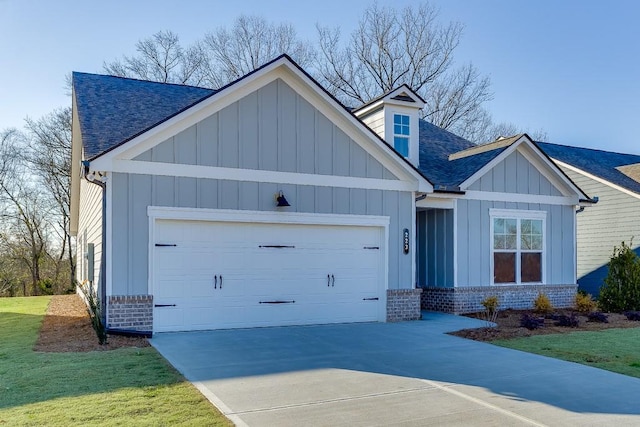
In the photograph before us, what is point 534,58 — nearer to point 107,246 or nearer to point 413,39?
point 413,39

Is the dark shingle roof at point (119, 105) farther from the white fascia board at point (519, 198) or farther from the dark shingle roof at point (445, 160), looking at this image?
the white fascia board at point (519, 198)

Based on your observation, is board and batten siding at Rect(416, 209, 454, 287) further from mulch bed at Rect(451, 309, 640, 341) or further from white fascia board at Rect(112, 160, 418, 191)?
white fascia board at Rect(112, 160, 418, 191)

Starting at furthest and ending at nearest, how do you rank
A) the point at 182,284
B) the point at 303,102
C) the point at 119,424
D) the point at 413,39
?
1. the point at 413,39
2. the point at 303,102
3. the point at 182,284
4. the point at 119,424

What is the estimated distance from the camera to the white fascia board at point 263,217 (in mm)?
10016

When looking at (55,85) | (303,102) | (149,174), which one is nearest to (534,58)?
(303,102)

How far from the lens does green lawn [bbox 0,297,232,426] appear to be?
5.07m

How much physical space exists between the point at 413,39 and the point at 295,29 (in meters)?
7.13

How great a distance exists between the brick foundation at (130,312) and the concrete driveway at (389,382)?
41 centimetres

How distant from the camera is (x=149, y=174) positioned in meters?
9.89

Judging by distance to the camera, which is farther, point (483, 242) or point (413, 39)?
point (413, 39)

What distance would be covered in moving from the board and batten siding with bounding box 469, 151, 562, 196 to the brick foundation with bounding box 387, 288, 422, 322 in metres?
3.46

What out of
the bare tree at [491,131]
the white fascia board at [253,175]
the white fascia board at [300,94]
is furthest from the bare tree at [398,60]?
the white fascia board at [253,175]

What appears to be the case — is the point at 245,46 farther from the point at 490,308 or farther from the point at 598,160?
the point at 490,308

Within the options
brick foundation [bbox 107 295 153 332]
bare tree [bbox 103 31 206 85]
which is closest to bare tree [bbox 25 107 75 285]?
bare tree [bbox 103 31 206 85]
